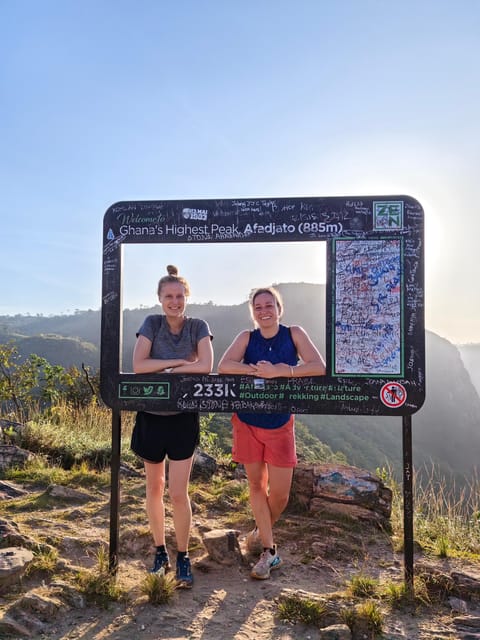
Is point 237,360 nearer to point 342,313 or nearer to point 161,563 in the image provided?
point 342,313

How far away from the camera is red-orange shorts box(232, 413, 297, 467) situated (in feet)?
13.1

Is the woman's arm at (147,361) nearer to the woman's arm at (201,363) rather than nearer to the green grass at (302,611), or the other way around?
the woman's arm at (201,363)

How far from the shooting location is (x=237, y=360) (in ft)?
13.1

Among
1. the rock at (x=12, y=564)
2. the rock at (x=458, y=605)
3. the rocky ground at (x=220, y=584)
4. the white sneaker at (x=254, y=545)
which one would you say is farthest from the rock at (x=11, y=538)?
the rock at (x=458, y=605)

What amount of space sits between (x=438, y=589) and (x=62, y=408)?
24.7 ft

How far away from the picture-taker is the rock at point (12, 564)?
3.50 metres

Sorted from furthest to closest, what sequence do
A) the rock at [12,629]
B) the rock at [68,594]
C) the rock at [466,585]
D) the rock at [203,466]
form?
the rock at [203,466] < the rock at [466,585] < the rock at [68,594] < the rock at [12,629]

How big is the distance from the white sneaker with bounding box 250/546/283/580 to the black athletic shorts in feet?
3.61

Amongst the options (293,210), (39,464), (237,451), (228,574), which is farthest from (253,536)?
(39,464)

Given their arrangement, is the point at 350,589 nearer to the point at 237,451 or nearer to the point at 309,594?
the point at 309,594

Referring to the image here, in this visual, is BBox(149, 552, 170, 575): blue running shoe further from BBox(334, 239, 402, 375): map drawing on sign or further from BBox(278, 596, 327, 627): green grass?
BBox(334, 239, 402, 375): map drawing on sign

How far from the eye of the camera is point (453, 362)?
10244 centimetres

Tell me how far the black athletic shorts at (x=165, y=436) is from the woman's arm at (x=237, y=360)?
0.46 meters

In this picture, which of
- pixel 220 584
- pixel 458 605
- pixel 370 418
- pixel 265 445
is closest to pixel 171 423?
pixel 265 445
